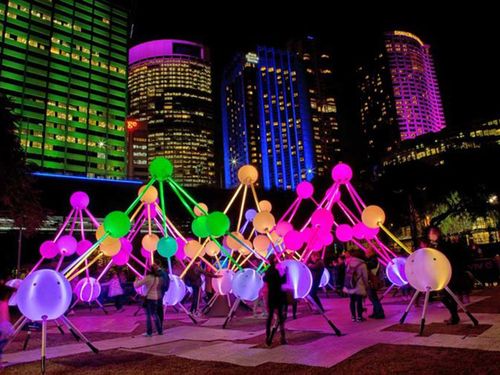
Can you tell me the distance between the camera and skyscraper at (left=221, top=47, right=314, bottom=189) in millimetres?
132750

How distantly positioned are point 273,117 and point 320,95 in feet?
64.5

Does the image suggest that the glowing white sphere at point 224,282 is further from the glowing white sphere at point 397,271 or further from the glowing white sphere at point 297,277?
the glowing white sphere at point 397,271

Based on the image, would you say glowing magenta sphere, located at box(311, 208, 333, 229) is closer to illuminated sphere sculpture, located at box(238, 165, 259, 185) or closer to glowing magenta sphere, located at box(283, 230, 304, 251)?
glowing magenta sphere, located at box(283, 230, 304, 251)

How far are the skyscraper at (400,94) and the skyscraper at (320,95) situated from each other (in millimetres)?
25578

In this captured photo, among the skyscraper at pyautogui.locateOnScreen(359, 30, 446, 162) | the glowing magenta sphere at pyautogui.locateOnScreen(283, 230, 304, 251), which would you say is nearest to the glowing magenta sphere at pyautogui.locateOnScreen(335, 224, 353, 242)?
the glowing magenta sphere at pyautogui.locateOnScreen(283, 230, 304, 251)

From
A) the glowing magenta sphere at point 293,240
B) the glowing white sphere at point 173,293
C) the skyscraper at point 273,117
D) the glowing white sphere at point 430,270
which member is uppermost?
the skyscraper at point 273,117

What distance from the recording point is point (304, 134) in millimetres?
132750

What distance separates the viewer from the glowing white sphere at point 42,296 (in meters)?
6.47

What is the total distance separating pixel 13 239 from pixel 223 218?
29321 millimetres

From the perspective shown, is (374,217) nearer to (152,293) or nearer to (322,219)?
(322,219)

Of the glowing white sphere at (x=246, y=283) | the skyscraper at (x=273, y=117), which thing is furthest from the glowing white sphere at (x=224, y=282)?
the skyscraper at (x=273, y=117)

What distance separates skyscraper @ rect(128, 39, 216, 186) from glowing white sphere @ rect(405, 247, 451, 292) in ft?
525

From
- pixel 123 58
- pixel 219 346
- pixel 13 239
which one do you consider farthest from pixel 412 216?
pixel 123 58

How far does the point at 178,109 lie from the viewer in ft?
586
